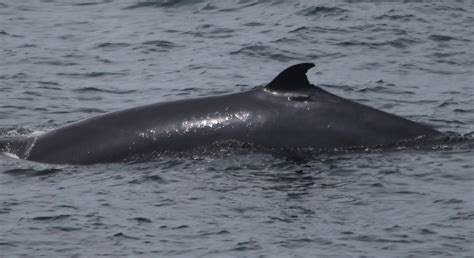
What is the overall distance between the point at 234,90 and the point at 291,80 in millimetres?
6315

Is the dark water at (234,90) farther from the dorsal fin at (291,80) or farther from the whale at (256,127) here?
the dorsal fin at (291,80)

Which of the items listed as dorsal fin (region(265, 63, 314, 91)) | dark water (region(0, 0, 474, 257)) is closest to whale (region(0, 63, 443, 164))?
dorsal fin (region(265, 63, 314, 91))

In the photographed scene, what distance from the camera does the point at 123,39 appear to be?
27.5 metres

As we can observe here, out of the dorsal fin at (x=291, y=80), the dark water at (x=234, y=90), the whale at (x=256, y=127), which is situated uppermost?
the dorsal fin at (x=291, y=80)

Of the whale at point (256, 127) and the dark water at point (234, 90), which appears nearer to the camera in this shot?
the dark water at point (234, 90)

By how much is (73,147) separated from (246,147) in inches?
93.8

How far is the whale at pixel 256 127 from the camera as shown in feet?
52.3

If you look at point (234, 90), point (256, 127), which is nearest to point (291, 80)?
point (256, 127)

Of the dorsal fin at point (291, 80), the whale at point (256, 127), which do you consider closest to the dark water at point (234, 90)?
the whale at point (256, 127)

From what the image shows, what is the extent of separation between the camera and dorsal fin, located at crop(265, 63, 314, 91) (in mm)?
15750

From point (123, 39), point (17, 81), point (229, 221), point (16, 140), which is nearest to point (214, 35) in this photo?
point (123, 39)

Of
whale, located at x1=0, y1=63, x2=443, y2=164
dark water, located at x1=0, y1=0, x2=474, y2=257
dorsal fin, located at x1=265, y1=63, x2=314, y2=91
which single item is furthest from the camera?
whale, located at x1=0, y1=63, x2=443, y2=164

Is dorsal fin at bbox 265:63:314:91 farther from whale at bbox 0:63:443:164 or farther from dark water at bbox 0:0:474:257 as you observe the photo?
dark water at bbox 0:0:474:257

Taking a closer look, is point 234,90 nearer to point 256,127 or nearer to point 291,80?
point 256,127
